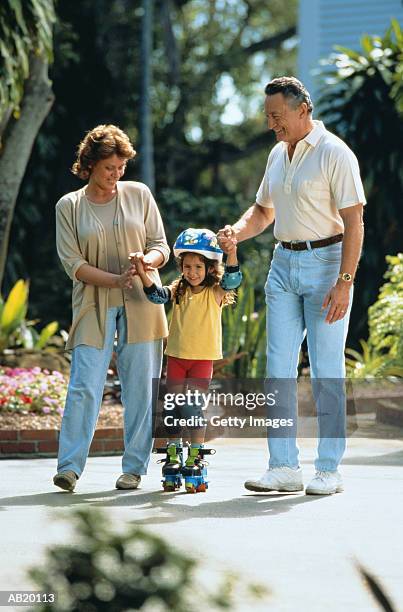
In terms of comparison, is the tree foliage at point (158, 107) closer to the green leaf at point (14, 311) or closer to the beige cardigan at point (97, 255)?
the green leaf at point (14, 311)

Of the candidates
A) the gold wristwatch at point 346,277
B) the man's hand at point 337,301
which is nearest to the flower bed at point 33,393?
the man's hand at point 337,301

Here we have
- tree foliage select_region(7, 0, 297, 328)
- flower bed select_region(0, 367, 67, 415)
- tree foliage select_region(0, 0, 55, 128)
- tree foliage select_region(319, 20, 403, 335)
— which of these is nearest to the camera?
flower bed select_region(0, 367, 67, 415)

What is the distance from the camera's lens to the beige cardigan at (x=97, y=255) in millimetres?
6469

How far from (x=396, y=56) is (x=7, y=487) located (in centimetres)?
1000

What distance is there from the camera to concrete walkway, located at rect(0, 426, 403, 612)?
405 centimetres

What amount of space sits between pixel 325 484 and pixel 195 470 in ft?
2.09

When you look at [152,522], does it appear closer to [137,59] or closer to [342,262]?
[342,262]

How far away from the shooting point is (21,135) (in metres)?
12.8

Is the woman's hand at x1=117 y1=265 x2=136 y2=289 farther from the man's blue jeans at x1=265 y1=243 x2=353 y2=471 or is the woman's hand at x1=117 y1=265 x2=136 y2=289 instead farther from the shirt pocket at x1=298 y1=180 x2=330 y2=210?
the shirt pocket at x1=298 y1=180 x2=330 y2=210

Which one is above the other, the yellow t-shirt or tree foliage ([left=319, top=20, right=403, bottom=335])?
tree foliage ([left=319, top=20, right=403, bottom=335])

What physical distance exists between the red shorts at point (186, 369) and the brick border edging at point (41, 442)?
7.17 feet

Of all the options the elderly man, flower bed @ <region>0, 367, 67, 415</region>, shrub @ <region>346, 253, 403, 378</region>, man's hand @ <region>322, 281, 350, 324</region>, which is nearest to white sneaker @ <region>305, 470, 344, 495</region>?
the elderly man

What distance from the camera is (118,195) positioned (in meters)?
6.54

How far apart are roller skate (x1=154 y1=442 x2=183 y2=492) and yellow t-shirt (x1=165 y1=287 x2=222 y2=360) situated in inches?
18.0
